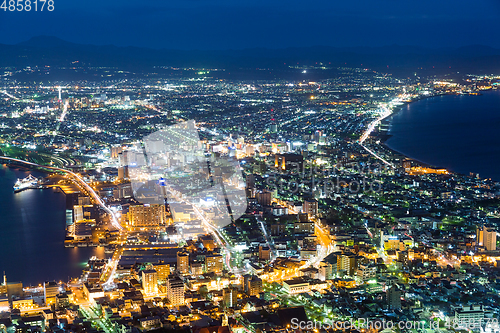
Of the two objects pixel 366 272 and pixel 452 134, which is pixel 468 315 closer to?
pixel 366 272

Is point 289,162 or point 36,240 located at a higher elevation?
point 289,162

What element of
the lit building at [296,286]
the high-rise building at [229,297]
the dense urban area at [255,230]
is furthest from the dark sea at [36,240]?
the lit building at [296,286]

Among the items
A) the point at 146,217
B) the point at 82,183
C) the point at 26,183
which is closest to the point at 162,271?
the point at 146,217

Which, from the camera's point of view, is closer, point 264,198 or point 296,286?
point 296,286

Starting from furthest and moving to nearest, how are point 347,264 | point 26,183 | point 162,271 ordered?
point 26,183
point 347,264
point 162,271

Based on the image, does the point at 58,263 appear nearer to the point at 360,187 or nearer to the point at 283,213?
the point at 283,213

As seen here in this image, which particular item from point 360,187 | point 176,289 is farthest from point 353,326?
point 360,187

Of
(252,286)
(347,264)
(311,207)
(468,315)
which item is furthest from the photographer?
(311,207)
